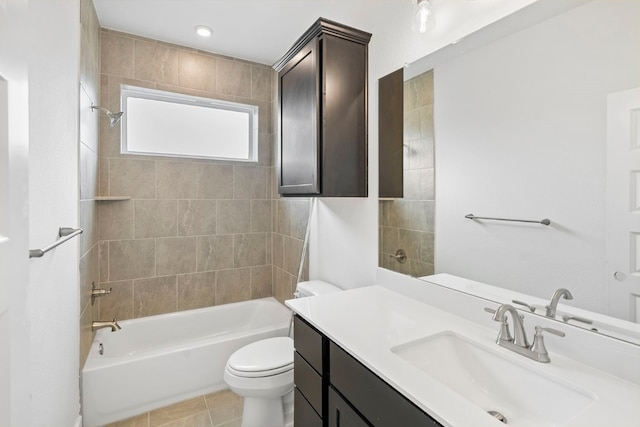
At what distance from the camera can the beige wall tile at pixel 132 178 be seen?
2377 mm

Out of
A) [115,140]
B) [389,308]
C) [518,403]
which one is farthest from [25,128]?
[115,140]

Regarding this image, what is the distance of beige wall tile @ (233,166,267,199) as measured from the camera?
2.86m

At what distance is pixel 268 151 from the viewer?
2.98 metres

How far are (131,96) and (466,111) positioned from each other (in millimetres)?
2528

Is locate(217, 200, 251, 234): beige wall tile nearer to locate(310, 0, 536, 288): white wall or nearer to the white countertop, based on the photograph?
locate(310, 0, 536, 288): white wall

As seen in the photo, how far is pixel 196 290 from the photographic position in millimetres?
2707

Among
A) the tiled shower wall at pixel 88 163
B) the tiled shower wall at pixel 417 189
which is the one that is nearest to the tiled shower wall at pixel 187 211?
the tiled shower wall at pixel 88 163

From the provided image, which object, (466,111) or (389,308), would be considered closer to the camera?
(466,111)

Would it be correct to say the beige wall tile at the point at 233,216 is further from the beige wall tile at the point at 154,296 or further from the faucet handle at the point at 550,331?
the faucet handle at the point at 550,331

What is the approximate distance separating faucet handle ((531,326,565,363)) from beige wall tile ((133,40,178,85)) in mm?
2879

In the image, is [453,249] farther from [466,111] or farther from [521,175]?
[466,111]

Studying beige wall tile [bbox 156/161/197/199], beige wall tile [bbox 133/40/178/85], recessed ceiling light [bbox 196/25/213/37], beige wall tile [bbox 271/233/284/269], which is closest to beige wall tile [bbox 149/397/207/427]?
beige wall tile [bbox 271/233/284/269]

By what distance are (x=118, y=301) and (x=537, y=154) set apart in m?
2.85

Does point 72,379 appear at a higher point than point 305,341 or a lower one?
lower
